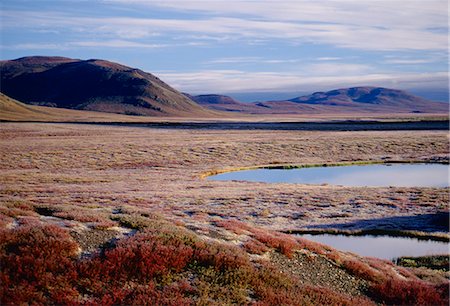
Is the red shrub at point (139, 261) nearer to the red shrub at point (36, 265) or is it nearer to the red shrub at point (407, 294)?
the red shrub at point (36, 265)

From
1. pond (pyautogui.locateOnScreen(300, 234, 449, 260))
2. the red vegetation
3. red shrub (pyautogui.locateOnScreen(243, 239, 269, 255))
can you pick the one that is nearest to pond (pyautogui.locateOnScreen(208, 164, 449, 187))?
pond (pyautogui.locateOnScreen(300, 234, 449, 260))

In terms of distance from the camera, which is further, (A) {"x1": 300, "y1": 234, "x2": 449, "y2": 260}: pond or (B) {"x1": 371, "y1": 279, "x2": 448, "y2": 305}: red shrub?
(A) {"x1": 300, "y1": 234, "x2": 449, "y2": 260}: pond

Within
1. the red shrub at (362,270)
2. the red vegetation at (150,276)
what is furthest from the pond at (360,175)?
the red vegetation at (150,276)

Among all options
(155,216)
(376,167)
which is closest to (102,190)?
(155,216)

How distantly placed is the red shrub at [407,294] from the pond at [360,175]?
3306 centimetres

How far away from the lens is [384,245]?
24.1 m

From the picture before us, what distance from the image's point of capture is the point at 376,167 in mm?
60500

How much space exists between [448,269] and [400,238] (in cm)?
660

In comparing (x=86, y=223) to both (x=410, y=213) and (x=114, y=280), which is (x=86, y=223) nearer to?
(x=114, y=280)

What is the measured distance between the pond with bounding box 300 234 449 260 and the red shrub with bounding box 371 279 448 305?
7.34m

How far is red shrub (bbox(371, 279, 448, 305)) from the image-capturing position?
43.4 ft

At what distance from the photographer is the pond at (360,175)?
48.1 m

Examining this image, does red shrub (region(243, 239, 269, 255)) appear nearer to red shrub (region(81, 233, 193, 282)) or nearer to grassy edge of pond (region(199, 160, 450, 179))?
red shrub (region(81, 233, 193, 282))

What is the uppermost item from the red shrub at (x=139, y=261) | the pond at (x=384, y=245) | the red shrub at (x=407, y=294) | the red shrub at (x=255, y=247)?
the red shrub at (x=139, y=261)
